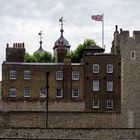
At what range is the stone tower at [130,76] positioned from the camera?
216 ft

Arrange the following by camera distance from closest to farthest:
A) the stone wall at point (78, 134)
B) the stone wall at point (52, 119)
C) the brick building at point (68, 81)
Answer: the stone wall at point (78, 134), the stone wall at point (52, 119), the brick building at point (68, 81)

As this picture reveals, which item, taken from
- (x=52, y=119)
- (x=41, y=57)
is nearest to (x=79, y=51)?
(x=41, y=57)

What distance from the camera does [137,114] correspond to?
65.9 m

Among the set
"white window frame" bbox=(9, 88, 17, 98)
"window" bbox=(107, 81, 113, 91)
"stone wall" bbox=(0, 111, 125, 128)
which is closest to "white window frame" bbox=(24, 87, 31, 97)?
"white window frame" bbox=(9, 88, 17, 98)

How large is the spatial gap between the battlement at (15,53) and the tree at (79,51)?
14.2 meters

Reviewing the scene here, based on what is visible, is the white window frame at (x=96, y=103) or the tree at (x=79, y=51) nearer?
the white window frame at (x=96, y=103)

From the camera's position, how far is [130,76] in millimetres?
66312

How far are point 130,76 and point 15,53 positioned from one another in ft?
40.9

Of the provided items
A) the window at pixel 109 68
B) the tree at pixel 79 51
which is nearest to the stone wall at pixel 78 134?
the window at pixel 109 68

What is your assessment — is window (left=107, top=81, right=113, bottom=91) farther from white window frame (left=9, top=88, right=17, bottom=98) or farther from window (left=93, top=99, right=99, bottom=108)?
white window frame (left=9, top=88, right=17, bottom=98)

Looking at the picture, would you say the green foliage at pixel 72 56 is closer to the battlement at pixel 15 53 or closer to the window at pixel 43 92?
the battlement at pixel 15 53

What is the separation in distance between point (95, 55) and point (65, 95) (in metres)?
5.15

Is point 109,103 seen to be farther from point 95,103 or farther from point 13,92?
point 13,92

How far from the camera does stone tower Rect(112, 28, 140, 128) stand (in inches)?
2590
